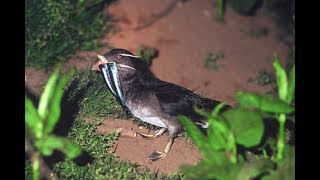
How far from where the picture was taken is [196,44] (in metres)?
9.54

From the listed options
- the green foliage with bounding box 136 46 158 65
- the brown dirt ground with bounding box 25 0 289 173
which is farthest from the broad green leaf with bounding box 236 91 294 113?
the green foliage with bounding box 136 46 158 65

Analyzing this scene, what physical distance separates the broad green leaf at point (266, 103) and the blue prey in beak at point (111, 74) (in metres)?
2.05

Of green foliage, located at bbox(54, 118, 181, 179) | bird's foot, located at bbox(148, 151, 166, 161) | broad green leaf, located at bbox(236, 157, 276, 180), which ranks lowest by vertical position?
bird's foot, located at bbox(148, 151, 166, 161)

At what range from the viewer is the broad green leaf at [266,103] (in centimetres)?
409

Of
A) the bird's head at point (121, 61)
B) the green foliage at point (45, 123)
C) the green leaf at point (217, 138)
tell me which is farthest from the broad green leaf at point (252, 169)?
the bird's head at point (121, 61)

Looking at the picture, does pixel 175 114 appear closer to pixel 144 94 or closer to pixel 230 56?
pixel 144 94

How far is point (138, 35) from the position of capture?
938cm

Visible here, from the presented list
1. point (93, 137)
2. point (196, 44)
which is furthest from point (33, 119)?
point (196, 44)

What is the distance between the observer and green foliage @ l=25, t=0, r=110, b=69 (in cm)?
783

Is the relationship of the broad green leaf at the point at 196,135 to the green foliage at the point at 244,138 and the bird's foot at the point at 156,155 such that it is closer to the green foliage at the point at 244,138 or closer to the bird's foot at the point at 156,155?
the green foliage at the point at 244,138

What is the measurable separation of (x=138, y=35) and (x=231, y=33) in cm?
196

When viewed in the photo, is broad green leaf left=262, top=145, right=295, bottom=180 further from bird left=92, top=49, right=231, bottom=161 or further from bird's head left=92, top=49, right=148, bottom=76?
bird's head left=92, top=49, right=148, bottom=76
